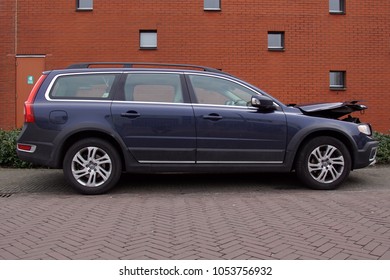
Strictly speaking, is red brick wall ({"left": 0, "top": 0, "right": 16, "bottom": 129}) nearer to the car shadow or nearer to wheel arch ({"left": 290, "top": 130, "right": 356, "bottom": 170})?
the car shadow

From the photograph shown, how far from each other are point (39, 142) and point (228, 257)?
3512 millimetres

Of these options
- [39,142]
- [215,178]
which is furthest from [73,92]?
[215,178]

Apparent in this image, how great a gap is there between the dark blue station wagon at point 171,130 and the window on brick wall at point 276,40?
6.46 meters

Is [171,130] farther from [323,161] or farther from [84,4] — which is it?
[84,4]

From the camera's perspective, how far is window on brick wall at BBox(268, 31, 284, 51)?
12.1 m

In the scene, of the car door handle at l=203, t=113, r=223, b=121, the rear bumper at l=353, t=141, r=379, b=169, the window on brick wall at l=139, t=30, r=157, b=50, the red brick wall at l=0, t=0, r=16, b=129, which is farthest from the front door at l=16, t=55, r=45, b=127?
the rear bumper at l=353, t=141, r=379, b=169

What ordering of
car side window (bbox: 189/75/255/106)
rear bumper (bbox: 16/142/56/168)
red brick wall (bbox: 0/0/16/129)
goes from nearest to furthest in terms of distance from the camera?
1. rear bumper (bbox: 16/142/56/168)
2. car side window (bbox: 189/75/255/106)
3. red brick wall (bbox: 0/0/16/129)

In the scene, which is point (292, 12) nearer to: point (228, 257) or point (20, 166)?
point (20, 166)

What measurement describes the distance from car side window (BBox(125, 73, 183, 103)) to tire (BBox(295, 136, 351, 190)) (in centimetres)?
205

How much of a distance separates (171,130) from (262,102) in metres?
1.38

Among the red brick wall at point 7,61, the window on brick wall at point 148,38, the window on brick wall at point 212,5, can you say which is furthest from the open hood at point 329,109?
the red brick wall at point 7,61

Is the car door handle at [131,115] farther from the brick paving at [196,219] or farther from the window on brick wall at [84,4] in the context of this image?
the window on brick wall at [84,4]

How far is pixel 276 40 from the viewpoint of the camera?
1221 centimetres

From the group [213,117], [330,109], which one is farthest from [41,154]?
[330,109]
